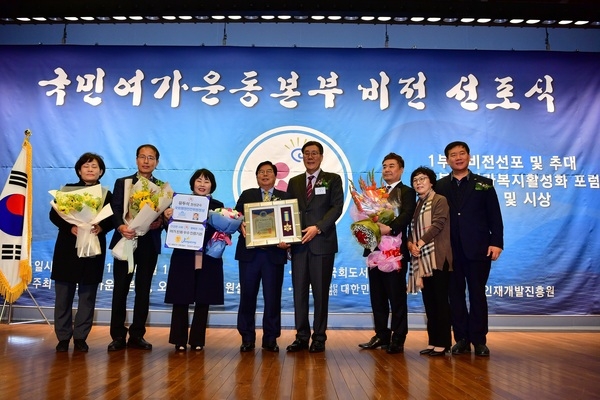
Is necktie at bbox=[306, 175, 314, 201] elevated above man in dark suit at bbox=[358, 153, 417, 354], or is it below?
above

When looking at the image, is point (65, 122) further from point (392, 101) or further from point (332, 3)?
point (392, 101)

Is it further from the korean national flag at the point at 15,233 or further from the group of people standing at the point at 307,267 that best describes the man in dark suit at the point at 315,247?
the korean national flag at the point at 15,233

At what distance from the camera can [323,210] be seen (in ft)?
11.5

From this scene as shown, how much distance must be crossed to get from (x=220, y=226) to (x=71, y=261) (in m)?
1.00

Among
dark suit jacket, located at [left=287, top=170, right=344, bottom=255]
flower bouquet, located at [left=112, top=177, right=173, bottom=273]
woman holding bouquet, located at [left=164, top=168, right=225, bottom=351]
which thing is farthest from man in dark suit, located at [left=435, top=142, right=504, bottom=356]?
flower bouquet, located at [left=112, top=177, right=173, bottom=273]

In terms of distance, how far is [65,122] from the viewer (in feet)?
17.3

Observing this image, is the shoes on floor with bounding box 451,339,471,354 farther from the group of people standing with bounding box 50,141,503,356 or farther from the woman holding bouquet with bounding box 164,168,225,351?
the woman holding bouquet with bounding box 164,168,225,351

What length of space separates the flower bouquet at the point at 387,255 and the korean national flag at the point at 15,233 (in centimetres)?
290

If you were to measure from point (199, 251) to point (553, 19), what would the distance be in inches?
161

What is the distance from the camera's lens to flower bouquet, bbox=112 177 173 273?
3273 mm

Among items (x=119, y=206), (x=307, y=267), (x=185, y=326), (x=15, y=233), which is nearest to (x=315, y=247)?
(x=307, y=267)

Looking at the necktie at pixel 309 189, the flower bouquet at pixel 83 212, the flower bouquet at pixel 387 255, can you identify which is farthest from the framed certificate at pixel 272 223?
the flower bouquet at pixel 83 212

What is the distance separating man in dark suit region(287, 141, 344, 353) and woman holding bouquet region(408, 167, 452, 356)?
56 centimetres

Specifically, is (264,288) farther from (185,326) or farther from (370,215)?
(370,215)
